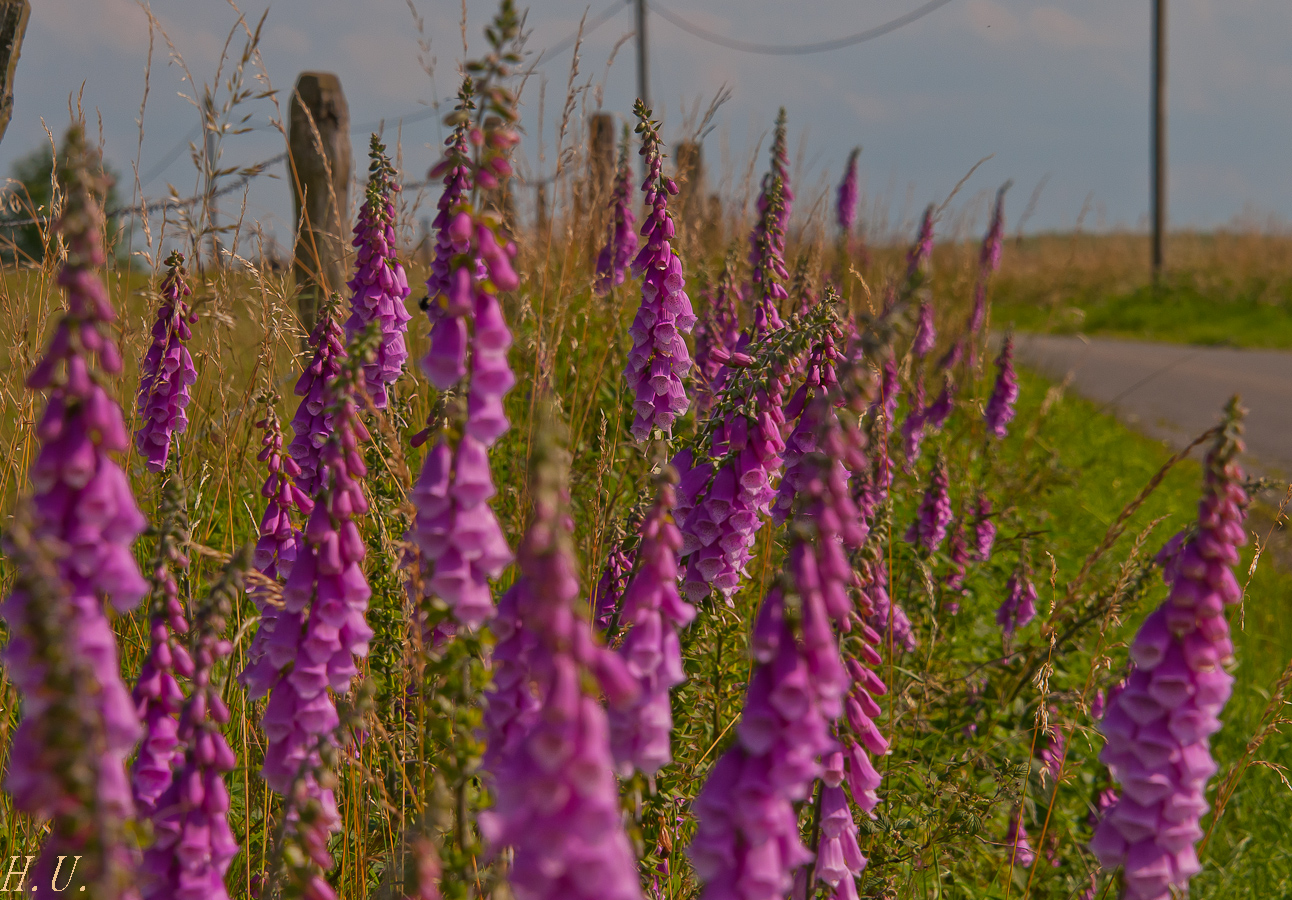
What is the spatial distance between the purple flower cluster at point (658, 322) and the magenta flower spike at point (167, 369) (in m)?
1.18

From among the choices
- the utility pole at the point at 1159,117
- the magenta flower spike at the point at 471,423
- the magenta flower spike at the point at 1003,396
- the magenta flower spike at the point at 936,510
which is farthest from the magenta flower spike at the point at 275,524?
the utility pole at the point at 1159,117

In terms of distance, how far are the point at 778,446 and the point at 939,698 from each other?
1.85 m

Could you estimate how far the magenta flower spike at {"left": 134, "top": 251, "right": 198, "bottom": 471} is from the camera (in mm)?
2449

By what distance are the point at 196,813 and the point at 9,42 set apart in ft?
12.6

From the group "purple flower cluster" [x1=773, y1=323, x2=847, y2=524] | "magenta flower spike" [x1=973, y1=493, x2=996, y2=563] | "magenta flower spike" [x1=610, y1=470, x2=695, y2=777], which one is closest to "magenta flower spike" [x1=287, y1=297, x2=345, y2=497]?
"purple flower cluster" [x1=773, y1=323, x2=847, y2=524]

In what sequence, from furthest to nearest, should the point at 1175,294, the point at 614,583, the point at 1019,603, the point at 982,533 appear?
1. the point at 1175,294
2. the point at 982,533
3. the point at 1019,603
4. the point at 614,583

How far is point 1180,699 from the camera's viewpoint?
4.13ft

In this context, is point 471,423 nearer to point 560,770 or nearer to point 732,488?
point 560,770

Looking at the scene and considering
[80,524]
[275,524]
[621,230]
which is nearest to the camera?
[80,524]

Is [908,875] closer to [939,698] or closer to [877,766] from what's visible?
[877,766]

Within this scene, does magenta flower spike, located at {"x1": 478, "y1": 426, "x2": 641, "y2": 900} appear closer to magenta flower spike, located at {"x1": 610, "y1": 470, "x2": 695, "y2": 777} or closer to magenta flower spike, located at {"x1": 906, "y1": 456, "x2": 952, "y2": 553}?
magenta flower spike, located at {"x1": 610, "y1": 470, "x2": 695, "y2": 777}

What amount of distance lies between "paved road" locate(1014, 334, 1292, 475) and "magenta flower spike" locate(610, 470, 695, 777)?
333 inches

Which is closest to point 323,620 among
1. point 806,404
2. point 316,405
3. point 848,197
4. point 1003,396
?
point 316,405

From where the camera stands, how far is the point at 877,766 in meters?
2.90
